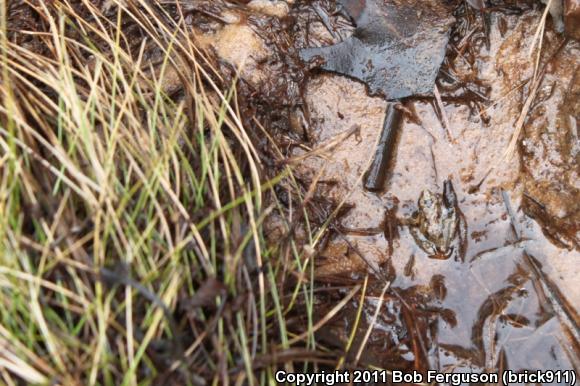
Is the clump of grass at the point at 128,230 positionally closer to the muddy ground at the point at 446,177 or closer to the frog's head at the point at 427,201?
the muddy ground at the point at 446,177

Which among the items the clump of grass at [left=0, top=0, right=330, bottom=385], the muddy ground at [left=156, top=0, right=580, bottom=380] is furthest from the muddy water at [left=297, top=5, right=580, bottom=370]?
the clump of grass at [left=0, top=0, right=330, bottom=385]

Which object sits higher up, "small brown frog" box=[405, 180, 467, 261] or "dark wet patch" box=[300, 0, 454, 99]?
"dark wet patch" box=[300, 0, 454, 99]

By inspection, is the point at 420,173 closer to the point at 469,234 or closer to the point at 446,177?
the point at 446,177

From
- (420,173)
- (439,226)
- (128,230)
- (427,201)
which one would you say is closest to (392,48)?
(420,173)

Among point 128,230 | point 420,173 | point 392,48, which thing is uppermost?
point 392,48

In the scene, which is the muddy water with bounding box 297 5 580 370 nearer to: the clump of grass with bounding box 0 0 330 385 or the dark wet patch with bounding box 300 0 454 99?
the dark wet patch with bounding box 300 0 454 99

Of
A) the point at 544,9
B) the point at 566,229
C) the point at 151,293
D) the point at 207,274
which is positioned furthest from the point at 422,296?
the point at 544,9

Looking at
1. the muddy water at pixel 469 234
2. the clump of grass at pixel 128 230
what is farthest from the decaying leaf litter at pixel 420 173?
the clump of grass at pixel 128 230

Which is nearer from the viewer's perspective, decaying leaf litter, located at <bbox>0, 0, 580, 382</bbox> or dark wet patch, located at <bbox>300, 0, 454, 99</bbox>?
decaying leaf litter, located at <bbox>0, 0, 580, 382</bbox>
